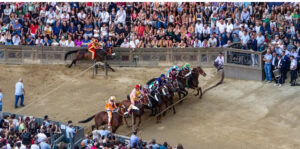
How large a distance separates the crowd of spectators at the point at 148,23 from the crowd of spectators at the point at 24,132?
1142cm

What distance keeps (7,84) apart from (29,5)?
7173mm

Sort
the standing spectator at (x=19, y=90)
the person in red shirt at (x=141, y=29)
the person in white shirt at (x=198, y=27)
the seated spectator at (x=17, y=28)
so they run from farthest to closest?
the seated spectator at (x=17, y=28)
the person in red shirt at (x=141, y=29)
the person in white shirt at (x=198, y=27)
the standing spectator at (x=19, y=90)

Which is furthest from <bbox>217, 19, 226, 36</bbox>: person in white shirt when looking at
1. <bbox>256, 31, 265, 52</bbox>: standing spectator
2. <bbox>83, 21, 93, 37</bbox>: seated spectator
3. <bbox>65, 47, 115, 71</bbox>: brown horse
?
<bbox>83, 21, 93, 37</bbox>: seated spectator

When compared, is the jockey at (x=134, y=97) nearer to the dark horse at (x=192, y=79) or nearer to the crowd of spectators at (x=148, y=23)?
the dark horse at (x=192, y=79)

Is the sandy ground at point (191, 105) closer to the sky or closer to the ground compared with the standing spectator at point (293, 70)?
closer to the ground

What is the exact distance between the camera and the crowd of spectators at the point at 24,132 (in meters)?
21.7

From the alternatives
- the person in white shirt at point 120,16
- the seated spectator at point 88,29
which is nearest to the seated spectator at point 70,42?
the seated spectator at point 88,29

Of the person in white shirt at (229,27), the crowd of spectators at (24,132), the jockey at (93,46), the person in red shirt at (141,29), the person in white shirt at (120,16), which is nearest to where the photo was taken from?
the crowd of spectators at (24,132)

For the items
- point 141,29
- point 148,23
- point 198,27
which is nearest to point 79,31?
point 141,29

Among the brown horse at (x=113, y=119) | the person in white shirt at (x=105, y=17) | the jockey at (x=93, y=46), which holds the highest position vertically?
the person in white shirt at (x=105, y=17)

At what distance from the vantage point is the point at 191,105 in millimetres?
28875

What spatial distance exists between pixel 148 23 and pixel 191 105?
26.4ft

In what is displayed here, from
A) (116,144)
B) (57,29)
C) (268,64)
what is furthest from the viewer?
(57,29)

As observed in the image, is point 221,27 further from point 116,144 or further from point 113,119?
point 116,144
